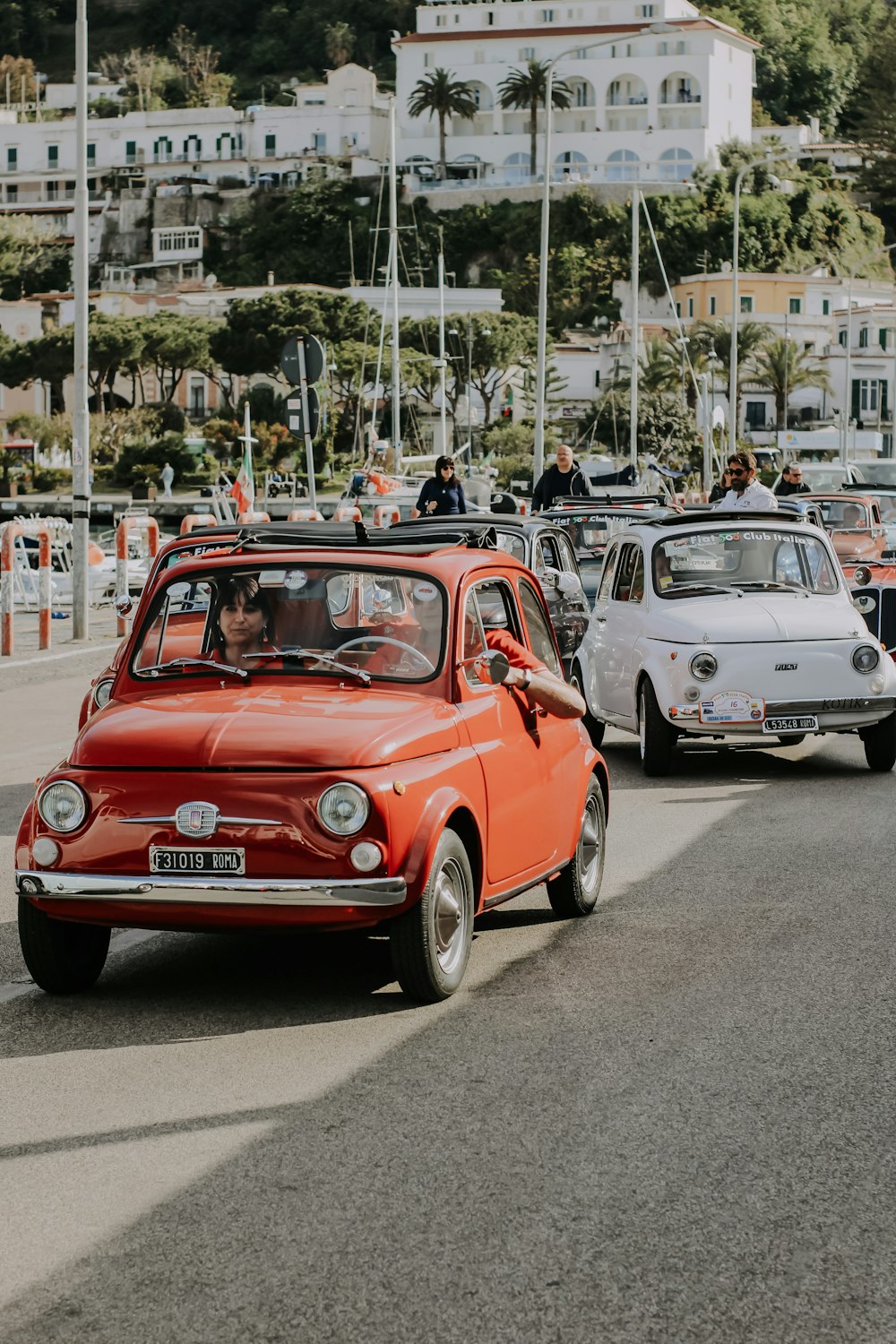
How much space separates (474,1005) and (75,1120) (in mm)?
1840

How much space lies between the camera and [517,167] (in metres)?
163

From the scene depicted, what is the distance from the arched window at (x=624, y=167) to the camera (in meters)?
158

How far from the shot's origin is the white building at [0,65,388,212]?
17225cm

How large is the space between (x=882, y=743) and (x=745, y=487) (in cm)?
660

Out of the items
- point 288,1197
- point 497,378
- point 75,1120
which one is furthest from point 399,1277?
point 497,378

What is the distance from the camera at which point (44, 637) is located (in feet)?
83.1

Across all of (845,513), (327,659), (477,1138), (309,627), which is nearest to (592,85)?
(845,513)

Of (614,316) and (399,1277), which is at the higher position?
(614,316)

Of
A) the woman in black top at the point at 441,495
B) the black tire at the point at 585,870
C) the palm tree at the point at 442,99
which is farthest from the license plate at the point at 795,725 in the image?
the palm tree at the point at 442,99

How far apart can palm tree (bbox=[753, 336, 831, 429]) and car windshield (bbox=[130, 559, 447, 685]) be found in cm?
11824

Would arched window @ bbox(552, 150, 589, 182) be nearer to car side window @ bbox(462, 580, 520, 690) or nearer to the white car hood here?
the white car hood

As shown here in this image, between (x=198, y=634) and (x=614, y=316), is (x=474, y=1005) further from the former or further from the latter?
(x=614, y=316)

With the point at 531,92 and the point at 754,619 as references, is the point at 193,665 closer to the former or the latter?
the point at 754,619

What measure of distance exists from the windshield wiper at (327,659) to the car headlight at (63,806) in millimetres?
1104
